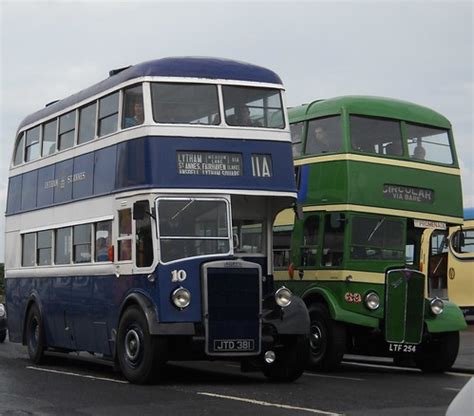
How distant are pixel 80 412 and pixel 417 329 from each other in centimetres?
754

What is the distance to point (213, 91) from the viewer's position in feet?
50.3

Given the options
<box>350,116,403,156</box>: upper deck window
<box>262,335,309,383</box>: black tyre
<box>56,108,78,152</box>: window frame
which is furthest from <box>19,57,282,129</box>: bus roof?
<box>262,335,309,383</box>: black tyre

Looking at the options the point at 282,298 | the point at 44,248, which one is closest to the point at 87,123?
the point at 44,248

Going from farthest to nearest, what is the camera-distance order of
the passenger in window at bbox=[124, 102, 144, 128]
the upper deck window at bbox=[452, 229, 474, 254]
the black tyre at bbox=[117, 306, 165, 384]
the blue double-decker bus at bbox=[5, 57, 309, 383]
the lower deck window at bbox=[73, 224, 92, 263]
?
the upper deck window at bbox=[452, 229, 474, 254] → the lower deck window at bbox=[73, 224, 92, 263] → the passenger in window at bbox=[124, 102, 144, 128] → the blue double-decker bus at bbox=[5, 57, 309, 383] → the black tyre at bbox=[117, 306, 165, 384]

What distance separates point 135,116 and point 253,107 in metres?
1.74

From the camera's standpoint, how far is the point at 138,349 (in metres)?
14.5

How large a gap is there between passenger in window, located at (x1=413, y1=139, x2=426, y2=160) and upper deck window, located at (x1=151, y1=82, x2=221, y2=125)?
15.1 feet

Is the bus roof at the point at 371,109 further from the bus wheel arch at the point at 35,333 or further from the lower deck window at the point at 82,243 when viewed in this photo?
the bus wheel arch at the point at 35,333

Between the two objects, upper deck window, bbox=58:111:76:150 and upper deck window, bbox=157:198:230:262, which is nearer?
upper deck window, bbox=157:198:230:262

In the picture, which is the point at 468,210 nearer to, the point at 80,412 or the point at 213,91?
the point at 213,91

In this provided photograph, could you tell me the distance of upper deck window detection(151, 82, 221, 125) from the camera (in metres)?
15.0

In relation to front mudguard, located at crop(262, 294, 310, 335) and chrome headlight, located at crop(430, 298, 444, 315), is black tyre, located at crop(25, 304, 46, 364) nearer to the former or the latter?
front mudguard, located at crop(262, 294, 310, 335)

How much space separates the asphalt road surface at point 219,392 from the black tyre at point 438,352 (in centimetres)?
26

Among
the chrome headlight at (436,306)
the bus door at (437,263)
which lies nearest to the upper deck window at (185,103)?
the chrome headlight at (436,306)
